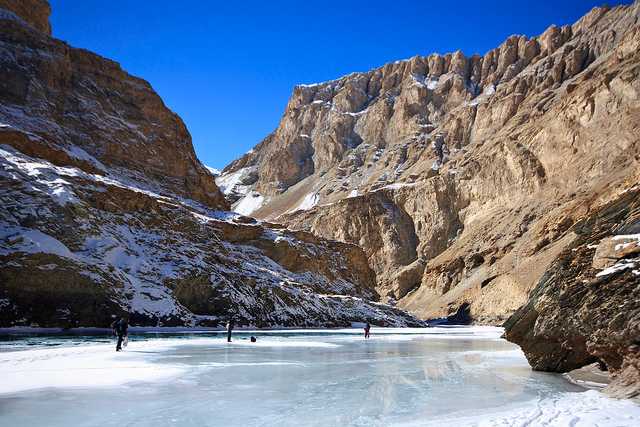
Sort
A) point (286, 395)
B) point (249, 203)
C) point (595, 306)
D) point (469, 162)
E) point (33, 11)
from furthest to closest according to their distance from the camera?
point (249, 203) → point (469, 162) → point (33, 11) → point (595, 306) → point (286, 395)

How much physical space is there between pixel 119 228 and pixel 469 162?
83.1 metres

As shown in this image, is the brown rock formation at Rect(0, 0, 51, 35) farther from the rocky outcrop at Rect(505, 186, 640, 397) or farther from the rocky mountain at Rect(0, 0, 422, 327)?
the rocky outcrop at Rect(505, 186, 640, 397)

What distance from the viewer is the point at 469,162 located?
371 ft

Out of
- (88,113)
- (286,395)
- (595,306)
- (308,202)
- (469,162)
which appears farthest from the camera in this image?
(308,202)

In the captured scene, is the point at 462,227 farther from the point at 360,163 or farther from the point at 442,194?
the point at 360,163

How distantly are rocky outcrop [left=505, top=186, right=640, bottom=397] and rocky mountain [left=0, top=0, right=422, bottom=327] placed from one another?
35563 millimetres

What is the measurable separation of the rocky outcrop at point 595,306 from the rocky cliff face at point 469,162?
51494mm

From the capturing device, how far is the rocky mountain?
40438 millimetres

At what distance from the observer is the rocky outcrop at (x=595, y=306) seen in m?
10.3

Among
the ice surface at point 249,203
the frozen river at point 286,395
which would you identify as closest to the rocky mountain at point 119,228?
the frozen river at point 286,395

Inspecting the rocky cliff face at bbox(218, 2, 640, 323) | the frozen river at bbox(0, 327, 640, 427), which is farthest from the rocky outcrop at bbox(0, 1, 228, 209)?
the frozen river at bbox(0, 327, 640, 427)

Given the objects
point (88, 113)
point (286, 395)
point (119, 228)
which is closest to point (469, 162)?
point (88, 113)

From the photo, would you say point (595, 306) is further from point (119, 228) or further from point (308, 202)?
point (308, 202)

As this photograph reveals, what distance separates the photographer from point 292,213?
147 meters
